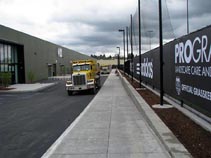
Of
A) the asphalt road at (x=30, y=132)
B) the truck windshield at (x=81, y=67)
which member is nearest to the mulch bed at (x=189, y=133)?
the asphalt road at (x=30, y=132)

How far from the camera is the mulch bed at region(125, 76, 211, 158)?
7086 millimetres

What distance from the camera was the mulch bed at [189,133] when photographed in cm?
709

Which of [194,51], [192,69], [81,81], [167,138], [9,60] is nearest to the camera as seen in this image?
[167,138]

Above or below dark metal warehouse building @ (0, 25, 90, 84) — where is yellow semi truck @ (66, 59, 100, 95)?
below

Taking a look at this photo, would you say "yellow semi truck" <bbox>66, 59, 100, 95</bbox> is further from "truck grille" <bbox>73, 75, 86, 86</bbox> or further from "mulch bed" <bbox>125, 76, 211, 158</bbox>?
"mulch bed" <bbox>125, 76, 211, 158</bbox>

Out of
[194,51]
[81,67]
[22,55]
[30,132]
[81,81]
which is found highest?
[22,55]

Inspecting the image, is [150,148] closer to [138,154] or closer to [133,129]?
[138,154]

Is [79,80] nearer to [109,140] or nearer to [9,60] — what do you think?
[9,60]

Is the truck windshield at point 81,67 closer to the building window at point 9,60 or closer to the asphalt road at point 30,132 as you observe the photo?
the asphalt road at point 30,132

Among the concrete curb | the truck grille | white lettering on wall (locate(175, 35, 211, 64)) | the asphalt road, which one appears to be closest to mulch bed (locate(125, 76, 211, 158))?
the concrete curb

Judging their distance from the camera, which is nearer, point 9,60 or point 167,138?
point 167,138

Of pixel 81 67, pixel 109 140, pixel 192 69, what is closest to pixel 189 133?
pixel 109 140

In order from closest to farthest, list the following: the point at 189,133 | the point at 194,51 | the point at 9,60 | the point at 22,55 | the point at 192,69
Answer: the point at 189,133 → the point at 194,51 → the point at 192,69 → the point at 9,60 → the point at 22,55

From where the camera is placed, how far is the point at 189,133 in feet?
28.7
